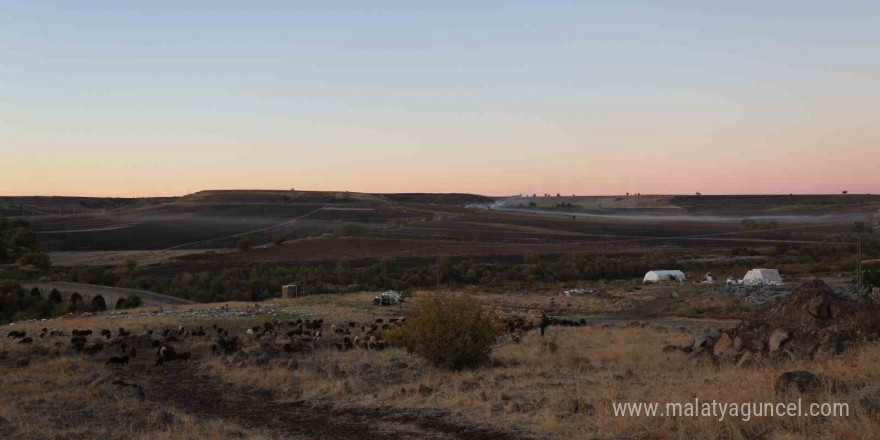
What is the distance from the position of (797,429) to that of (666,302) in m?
36.0

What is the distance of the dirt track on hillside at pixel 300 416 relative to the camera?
455 inches

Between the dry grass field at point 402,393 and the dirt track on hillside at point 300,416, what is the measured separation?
0.04 m

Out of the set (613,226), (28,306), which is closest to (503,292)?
(28,306)

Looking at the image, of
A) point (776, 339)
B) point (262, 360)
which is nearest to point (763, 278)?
point (776, 339)

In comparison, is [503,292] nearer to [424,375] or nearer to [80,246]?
[424,375]

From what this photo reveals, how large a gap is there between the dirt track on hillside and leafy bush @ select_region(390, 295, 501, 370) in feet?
13.9

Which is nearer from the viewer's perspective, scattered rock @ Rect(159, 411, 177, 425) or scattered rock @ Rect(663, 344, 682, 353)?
scattered rock @ Rect(159, 411, 177, 425)

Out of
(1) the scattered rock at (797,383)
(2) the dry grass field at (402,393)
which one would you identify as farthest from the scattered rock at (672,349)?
(1) the scattered rock at (797,383)

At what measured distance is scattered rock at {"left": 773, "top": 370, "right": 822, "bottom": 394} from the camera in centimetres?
1096

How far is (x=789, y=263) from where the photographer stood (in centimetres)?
7306
